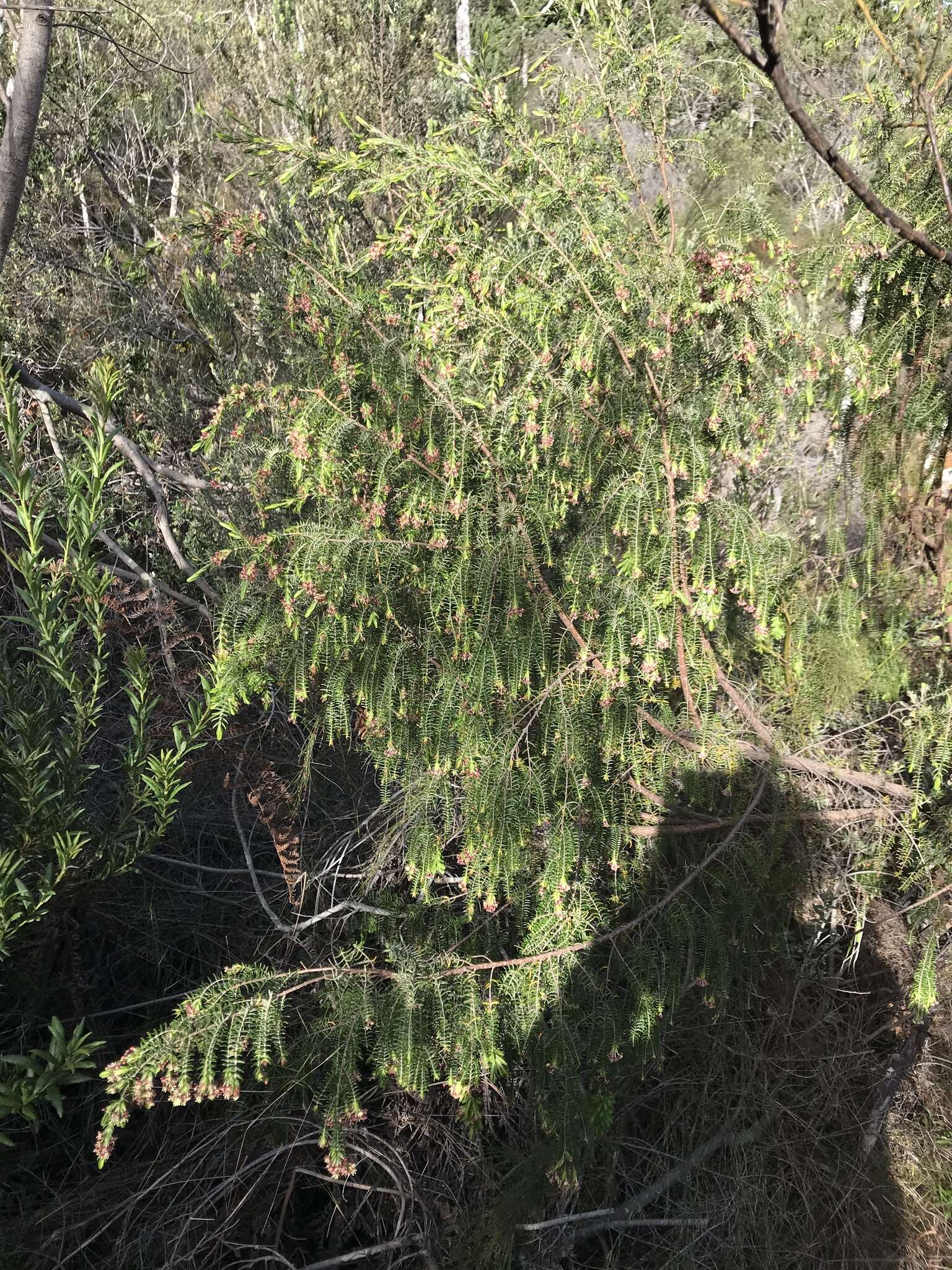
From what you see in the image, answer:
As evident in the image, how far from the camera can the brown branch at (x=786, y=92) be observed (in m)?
1.21

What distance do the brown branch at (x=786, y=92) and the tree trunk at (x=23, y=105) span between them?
258 cm

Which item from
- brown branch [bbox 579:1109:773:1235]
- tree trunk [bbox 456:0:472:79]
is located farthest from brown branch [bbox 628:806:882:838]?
tree trunk [bbox 456:0:472:79]

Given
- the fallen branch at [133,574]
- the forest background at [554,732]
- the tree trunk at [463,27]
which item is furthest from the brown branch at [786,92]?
the tree trunk at [463,27]

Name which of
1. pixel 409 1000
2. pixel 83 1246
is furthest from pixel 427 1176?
pixel 83 1246

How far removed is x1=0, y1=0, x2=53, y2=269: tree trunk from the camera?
3076 millimetres

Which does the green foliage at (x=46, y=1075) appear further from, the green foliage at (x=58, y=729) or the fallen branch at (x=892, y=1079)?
the fallen branch at (x=892, y=1079)

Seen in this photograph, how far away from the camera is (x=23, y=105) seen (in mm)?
3078

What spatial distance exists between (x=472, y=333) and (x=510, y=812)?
4.37ft

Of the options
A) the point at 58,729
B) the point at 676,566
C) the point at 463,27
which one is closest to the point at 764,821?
the point at 676,566

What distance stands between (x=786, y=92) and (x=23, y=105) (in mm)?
2759

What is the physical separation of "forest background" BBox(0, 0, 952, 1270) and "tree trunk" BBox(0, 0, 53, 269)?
0.05ft

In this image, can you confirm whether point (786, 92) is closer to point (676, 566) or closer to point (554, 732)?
point (676, 566)

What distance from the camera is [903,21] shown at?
183 centimetres

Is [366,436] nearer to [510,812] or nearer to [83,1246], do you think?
[510,812]
